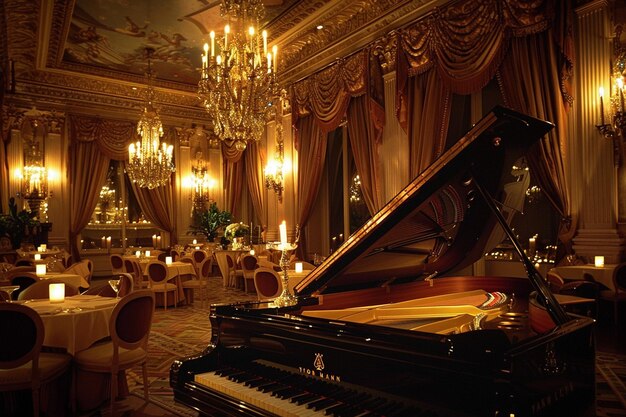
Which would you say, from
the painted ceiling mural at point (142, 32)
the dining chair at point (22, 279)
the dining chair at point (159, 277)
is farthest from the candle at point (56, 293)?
the painted ceiling mural at point (142, 32)

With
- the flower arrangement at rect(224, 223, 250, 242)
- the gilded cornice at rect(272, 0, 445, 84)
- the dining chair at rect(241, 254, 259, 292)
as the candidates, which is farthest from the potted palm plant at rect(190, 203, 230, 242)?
the gilded cornice at rect(272, 0, 445, 84)

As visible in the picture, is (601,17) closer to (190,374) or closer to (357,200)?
(357,200)

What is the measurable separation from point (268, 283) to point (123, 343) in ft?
7.28

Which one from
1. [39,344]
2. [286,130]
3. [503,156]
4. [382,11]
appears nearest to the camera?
[503,156]

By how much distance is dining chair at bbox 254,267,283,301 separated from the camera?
5.20 meters

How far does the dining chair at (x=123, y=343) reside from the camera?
10.2 ft

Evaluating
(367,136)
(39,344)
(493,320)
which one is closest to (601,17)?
(367,136)

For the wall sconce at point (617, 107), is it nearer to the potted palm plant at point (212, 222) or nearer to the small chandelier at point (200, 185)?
the potted palm plant at point (212, 222)

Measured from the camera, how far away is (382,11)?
7168 millimetres

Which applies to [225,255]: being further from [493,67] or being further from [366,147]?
[493,67]

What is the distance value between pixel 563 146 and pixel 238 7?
3819mm

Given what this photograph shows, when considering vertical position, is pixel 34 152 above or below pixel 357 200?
above

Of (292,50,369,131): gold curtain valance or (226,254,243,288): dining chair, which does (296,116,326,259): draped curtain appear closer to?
(292,50,369,131): gold curtain valance

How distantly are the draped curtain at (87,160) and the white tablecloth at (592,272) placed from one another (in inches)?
385
